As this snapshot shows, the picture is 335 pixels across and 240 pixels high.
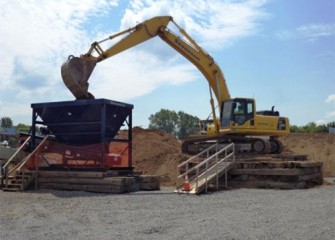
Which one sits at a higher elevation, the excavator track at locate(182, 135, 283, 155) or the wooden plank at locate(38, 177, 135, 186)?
the excavator track at locate(182, 135, 283, 155)

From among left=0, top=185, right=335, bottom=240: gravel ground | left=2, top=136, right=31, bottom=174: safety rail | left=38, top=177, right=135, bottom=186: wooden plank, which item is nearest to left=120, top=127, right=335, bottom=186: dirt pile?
left=38, top=177, right=135, bottom=186: wooden plank

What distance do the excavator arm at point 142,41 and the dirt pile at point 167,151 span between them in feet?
13.8

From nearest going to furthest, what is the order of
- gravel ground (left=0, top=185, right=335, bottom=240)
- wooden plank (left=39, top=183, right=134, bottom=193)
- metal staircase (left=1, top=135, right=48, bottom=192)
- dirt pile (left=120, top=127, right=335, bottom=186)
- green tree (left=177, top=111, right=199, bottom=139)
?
gravel ground (left=0, top=185, right=335, bottom=240) < wooden plank (left=39, top=183, right=134, bottom=193) < metal staircase (left=1, top=135, right=48, bottom=192) < dirt pile (left=120, top=127, right=335, bottom=186) < green tree (left=177, top=111, right=199, bottom=139)

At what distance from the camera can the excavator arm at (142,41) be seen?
20312 mm

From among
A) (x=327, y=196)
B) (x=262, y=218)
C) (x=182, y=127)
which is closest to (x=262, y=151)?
(x=327, y=196)

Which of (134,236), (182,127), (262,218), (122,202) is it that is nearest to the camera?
(134,236)

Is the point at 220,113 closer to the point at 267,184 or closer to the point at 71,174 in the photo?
the point at 267,184

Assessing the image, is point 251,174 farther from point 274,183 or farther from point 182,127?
point 182,127

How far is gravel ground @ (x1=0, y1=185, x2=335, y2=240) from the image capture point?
30.5 feet

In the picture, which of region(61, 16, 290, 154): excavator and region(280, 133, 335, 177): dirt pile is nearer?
region(61, 16, 290, 154): excavator

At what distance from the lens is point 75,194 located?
56.7 feet

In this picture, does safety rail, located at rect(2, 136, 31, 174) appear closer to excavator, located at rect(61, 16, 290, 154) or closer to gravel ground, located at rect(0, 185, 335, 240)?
gravel ground, located at rect(0, 185, 335, 240)

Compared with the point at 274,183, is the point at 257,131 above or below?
above

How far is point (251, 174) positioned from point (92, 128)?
6932 mm
